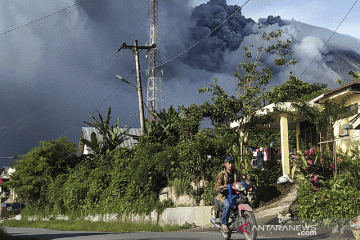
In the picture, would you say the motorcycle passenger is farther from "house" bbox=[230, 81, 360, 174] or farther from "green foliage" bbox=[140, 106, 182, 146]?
"green foliage" bbox=[140, 106, 182, 146]

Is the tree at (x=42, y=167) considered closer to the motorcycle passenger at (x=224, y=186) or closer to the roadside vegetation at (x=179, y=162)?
the roadside vegetation at (x=179, y=162)

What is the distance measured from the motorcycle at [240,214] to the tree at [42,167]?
2368 centimetres

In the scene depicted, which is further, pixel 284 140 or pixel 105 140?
pixel 105 140

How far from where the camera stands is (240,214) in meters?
8.88

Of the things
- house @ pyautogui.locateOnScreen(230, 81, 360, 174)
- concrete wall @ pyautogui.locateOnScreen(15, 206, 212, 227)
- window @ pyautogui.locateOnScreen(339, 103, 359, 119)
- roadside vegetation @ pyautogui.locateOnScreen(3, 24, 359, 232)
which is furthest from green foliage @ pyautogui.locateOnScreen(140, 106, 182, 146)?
window @ pyautogui.locateOnScreen(339, 103, 359, 119)

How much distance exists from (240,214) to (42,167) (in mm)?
25383

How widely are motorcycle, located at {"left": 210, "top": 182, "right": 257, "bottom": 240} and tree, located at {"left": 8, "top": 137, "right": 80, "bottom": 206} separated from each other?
77.7 ft

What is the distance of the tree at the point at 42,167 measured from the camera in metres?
31.8

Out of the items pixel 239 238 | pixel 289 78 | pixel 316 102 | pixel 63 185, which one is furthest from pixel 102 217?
pixel 289 78

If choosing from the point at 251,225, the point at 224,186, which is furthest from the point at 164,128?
the point at 251,225

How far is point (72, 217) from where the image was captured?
25438mm

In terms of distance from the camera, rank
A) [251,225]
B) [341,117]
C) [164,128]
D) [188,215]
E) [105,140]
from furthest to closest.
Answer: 1. [105,140]
2. [164,128]
3. [341,117]
4. [188,215]
5. [251,225]

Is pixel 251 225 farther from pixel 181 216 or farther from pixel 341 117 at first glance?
pixel 341 117

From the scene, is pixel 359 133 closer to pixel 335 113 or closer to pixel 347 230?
pixel 335 113
